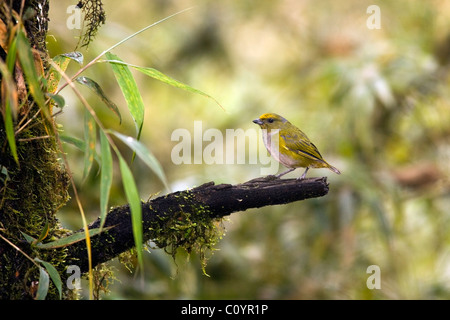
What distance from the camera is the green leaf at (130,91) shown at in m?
1.52

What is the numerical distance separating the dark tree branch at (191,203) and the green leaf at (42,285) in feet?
0.47

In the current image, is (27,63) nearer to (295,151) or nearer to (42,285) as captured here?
(42,285)

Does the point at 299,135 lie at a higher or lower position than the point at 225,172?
lower

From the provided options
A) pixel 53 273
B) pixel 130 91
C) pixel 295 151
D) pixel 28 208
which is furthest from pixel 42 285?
pixel 295 151

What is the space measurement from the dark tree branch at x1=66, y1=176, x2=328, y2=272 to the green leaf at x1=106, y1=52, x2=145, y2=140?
23 cm

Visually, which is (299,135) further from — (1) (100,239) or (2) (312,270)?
(2) (312,270)

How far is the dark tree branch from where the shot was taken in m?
1.54

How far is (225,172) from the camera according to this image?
12.8 feet

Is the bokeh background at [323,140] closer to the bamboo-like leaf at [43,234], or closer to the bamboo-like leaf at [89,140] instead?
the bamboo-like leaf at [43,234]

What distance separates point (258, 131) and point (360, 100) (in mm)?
1359

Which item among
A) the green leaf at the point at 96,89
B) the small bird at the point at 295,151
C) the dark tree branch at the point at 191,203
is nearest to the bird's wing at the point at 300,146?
the small bird at the point at 295,151

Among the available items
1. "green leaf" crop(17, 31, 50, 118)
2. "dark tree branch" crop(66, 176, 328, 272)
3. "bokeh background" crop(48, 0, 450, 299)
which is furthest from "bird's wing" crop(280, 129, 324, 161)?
"green leaf" crop(17, 31, 50, 118)

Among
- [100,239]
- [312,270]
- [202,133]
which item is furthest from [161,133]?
[100,239]

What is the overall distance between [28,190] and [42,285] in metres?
0.28
